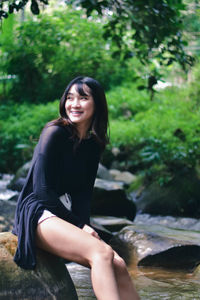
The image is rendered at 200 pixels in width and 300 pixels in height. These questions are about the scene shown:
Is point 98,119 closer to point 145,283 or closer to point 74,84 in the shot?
point 74,84

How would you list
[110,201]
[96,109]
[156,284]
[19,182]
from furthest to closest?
[19,182]
[110,201]
[156,284]
[96,109]

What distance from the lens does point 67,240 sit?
260 cm

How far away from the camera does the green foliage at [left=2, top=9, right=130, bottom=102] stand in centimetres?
1534

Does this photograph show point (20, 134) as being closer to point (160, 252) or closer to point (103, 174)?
point (103, 174)

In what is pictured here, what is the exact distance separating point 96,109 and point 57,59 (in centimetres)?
1302

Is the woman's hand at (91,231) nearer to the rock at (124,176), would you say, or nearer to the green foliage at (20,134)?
the rock at (124,176)

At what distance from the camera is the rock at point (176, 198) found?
833cm

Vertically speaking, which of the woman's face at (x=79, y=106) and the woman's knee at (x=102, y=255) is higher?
the woman's face at (x=79, y=106)

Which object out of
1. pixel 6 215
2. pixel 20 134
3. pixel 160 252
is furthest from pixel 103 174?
pixel 160 252

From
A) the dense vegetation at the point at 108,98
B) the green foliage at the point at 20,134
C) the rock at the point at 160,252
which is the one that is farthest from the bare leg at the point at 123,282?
the green foliage at the point at 20,134

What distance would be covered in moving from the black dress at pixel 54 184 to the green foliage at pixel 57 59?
12.3 meters

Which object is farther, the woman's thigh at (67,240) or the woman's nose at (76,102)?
the woman's nose at (76,102)

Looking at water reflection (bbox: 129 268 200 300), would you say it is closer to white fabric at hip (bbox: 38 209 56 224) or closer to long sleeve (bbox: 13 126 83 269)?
long sleeve (bbox: 13 126 83 269)

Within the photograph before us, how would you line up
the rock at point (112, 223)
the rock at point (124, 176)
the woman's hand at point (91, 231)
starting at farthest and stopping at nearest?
the rock at point (124, 176)
the rock at point (112, 223)
the woman's hand at point (91, 231)
